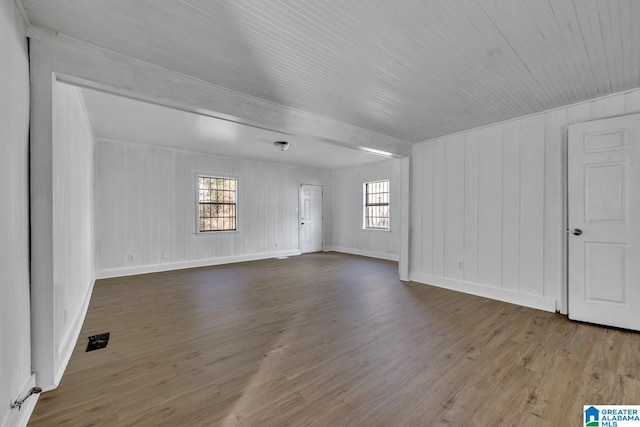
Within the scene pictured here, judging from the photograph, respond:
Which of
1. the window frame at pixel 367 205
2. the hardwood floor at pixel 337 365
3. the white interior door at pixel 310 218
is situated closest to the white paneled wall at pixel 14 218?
the hardwood floor at pixel 337 365

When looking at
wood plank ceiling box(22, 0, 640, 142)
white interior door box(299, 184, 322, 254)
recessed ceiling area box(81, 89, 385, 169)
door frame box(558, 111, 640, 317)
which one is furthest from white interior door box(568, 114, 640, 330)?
white interior door box(299, 184, 322, 254)

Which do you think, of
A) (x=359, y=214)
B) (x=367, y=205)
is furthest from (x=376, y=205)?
(x=359, y=214)

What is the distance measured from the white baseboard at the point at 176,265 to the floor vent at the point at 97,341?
2802 millimetres

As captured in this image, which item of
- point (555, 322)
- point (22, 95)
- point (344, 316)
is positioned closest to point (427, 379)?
point (344, 316)

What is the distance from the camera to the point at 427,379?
201cm

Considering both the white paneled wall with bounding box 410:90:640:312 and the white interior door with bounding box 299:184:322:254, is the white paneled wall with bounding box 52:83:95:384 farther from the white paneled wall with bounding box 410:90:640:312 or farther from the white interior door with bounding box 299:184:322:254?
the white interior door with bounding box 299:184:322:254

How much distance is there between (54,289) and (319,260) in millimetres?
5357

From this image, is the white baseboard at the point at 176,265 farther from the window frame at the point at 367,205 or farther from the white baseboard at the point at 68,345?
the window frame at the point at 367,205

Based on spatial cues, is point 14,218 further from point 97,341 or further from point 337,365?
point 337,365

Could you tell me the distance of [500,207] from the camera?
150 inches

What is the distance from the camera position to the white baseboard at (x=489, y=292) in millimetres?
3424

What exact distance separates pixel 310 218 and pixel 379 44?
633 centimetres

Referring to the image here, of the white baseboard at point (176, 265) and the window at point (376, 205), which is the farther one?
the window at point (376, 205)

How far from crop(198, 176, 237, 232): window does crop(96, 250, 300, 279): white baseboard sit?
72 cm
